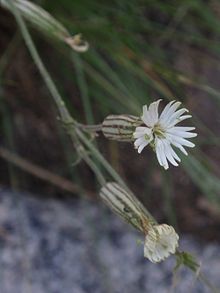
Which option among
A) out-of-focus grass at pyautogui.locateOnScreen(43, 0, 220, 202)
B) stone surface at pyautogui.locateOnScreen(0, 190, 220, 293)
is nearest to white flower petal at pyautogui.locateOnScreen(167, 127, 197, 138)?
out-of-focus grass at pyautogui.locateOnScreen(43, 0, 220, 202)

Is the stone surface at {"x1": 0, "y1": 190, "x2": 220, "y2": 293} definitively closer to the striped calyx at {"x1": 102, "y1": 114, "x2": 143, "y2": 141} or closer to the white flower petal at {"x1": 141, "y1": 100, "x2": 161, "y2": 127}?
the striped calyx at {"x1": 102, "y1": 114, "x2": 143, "y2": 141}

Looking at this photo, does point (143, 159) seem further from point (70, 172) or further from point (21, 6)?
point (21, 6)

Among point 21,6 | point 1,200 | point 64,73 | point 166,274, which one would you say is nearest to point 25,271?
point 1,200

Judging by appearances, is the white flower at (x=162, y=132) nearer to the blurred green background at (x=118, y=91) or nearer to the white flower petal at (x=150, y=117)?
the white flower petal at (x=150, y=117)

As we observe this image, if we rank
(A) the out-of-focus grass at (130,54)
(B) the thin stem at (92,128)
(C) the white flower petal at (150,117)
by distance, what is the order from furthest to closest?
(A) the out-of-focus grass at (130,54), (B) the thin stem at (92,128), (C) the white flower petal at (150,117)

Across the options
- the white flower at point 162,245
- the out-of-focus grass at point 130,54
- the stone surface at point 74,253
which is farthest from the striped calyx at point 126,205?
the stone surface at point 74,253

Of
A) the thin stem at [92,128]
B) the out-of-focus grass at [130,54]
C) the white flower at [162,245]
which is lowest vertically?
the white flower at [162,245]
